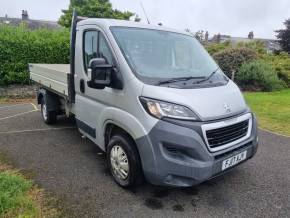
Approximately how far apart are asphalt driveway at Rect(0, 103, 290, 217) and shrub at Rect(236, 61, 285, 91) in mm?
8195

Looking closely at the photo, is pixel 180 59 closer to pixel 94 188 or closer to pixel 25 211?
pixel 94 188

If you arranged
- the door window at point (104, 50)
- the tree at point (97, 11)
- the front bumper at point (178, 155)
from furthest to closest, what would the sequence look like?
the tree at point (97, 11) < the door window at point (104, 50) < the front bumper at point (178, 155)

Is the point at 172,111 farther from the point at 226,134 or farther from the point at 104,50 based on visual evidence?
the point at 104,50

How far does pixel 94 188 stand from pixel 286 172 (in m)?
2.95

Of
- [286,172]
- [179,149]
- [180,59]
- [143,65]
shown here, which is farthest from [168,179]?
[286,172]

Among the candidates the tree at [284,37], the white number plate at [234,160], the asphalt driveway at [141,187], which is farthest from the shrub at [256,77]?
the tree at [284,37]

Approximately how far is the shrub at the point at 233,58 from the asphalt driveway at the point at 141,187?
9.15 meters

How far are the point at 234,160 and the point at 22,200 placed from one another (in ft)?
8.42

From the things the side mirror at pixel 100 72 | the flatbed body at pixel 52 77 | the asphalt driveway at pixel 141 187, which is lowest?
the asphalt driveway at pixel 141 187

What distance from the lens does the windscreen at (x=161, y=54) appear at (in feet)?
12.8

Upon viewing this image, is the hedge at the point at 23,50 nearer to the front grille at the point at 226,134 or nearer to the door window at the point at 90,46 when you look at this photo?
the door window at the point at 90,46

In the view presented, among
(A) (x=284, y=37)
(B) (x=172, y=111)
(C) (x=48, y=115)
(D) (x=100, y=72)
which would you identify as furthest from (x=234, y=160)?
(A) (x=284, y=37)

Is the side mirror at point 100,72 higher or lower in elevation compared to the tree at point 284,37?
lower

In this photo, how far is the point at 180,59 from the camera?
4375 mm
